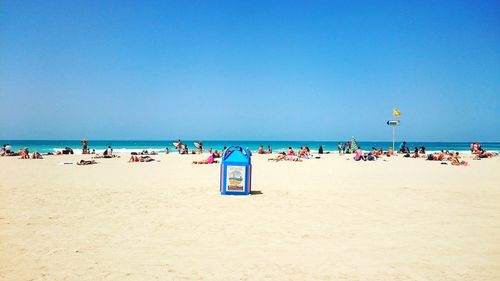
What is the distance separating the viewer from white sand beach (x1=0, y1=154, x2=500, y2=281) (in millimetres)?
4406

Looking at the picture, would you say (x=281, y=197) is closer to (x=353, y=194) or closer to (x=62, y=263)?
(x=353, y=194)

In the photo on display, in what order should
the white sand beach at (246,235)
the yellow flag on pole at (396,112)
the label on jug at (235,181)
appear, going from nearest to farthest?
the white sand beach at (246,235), the label on jug at (235,181), the yellow flag on pole at (396,112)

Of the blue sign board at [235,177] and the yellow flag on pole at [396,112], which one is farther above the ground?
the yellow flag on pole at [396,112]

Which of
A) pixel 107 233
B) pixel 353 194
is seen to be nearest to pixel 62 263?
pixel 107 233

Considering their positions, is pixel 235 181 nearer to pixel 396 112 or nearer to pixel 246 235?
pixel 246 235

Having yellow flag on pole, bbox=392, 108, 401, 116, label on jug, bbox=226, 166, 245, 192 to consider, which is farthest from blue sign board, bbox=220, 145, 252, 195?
yellow flag on pole, bbox=392, 108, 401, 116

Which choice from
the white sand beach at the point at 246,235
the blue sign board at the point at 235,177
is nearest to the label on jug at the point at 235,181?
the blue sign board at the point at 235,177

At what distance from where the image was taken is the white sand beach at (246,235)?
4.41 meters

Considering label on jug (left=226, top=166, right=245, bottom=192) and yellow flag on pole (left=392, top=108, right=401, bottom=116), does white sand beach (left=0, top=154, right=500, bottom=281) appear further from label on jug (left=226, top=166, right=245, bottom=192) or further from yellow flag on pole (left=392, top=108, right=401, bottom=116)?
yellow flag on pole (left=392, top=108, right=401, bottom=116)

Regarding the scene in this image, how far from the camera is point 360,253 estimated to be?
505 cm

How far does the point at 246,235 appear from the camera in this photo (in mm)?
5914

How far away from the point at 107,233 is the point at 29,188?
6.21 metres

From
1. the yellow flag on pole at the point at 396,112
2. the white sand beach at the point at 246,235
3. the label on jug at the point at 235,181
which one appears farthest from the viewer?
the yellow flag on pole at the point at 396,112

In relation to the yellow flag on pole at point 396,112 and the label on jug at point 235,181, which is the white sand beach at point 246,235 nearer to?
the label on jug at point 235,181
